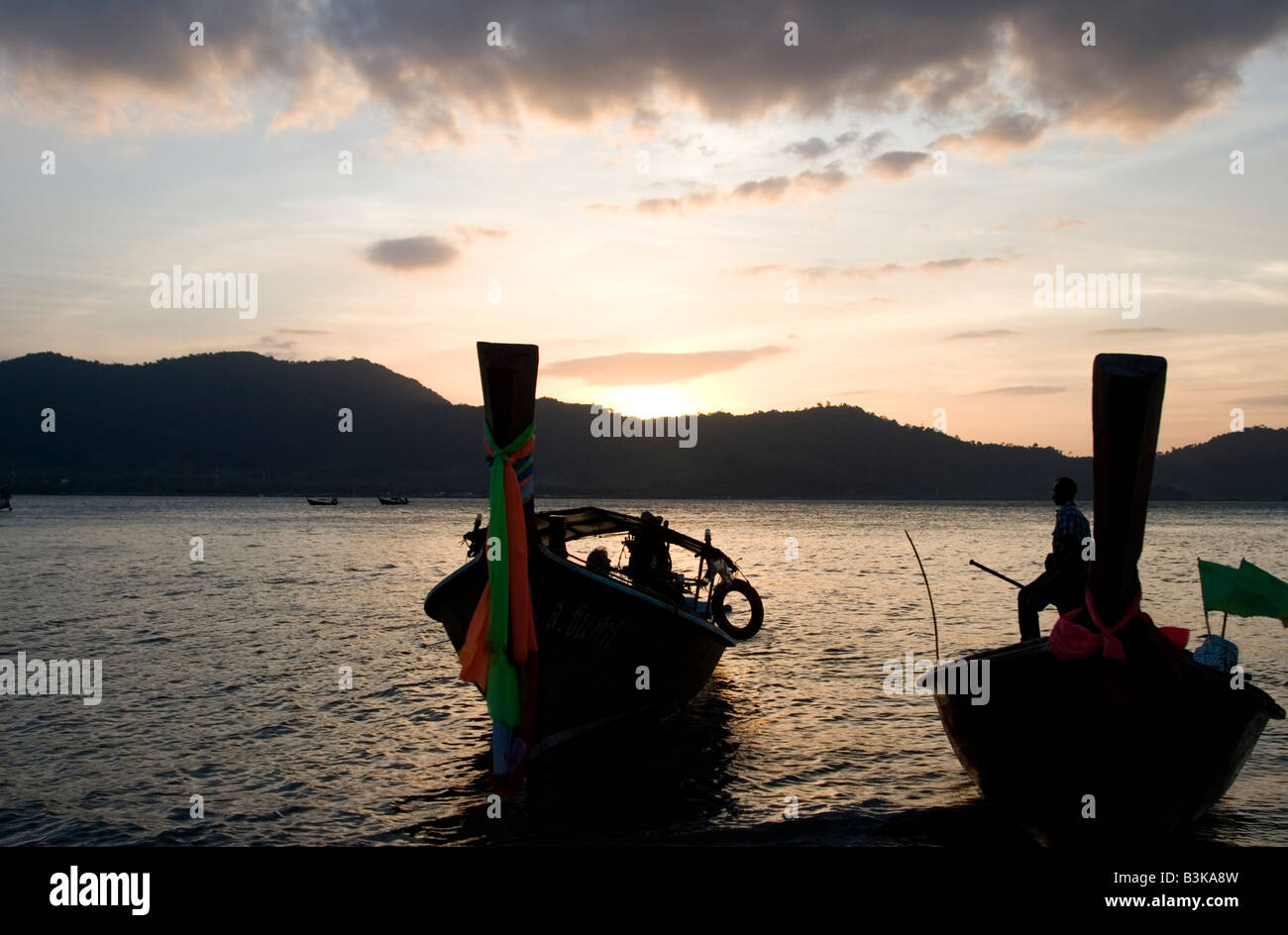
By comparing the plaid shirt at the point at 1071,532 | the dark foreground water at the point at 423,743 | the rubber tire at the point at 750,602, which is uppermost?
the plaid shirt at the point at 1071,532

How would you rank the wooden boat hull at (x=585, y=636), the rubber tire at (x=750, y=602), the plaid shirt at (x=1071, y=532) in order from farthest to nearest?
the rubber tire at (x=750, y=602) < the wooden boat hull at (x=585, y=636) < the plaid shirt at (x=1071, y=532)

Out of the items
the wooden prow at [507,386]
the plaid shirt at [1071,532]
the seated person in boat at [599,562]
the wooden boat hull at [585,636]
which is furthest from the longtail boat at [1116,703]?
the seated person in boat at [599,562]

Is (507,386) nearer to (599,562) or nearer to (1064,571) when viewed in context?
(599,562)

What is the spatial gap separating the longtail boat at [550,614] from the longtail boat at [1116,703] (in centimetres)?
485

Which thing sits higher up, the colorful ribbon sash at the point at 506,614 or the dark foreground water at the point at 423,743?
the colorful ribbon sash at the point at 506,614

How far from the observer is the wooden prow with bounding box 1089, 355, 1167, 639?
6727 mm

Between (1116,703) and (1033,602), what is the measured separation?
11.0ft

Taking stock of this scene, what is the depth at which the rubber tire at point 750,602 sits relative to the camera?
16.7 metres

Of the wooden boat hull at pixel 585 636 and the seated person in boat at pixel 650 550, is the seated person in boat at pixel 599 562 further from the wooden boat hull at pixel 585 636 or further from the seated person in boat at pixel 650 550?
the wooden boat hull at pixel 585 636

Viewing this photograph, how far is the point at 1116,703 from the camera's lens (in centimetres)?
788

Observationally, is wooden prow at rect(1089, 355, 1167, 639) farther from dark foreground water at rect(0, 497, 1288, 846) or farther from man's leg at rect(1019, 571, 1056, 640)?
dark foreground water at rect(0, 497, 1288, 846)

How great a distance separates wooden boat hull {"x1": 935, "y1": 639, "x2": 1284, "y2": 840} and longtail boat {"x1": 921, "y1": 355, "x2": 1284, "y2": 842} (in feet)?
0.04

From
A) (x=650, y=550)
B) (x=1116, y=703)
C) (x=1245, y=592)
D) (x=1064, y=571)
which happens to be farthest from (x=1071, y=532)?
(x=650, y=550)
